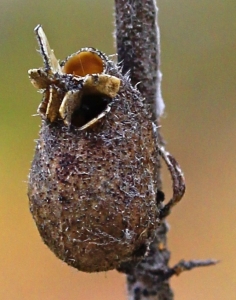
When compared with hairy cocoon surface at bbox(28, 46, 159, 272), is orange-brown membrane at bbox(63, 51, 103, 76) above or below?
above

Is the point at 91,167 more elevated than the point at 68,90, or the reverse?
the point at 68,90

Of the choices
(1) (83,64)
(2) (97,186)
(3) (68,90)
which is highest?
(1) (83,64)

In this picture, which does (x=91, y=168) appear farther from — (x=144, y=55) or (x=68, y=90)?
(x=144, y=55)

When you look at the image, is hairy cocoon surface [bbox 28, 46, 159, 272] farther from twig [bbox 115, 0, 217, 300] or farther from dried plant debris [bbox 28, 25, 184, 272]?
twig [bbox 115, 0, 217, 300]

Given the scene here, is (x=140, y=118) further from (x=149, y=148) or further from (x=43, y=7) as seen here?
(x=43, y=7)

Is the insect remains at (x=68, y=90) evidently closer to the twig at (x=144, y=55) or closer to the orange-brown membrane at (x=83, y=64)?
the orange-brown membrane at (x=83, y=64)

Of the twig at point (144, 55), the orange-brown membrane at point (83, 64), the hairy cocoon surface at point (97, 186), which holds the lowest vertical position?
the hairy cocoon surface at point (97, 186)

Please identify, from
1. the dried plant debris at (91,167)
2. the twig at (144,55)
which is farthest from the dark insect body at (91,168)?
the twig at (144,55)

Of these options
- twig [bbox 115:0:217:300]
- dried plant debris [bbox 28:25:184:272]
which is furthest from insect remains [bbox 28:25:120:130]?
twig [bbox 115:0:217:300]

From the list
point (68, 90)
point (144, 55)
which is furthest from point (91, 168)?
point (144, 55)
